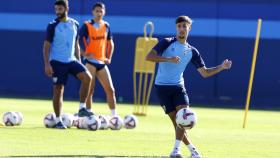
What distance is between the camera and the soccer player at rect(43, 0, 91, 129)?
1725cm

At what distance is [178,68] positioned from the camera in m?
13.6

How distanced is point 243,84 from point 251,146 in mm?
16587

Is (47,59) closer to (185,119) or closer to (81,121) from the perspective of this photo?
(81,121)

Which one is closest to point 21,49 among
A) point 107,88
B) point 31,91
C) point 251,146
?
point 31,91

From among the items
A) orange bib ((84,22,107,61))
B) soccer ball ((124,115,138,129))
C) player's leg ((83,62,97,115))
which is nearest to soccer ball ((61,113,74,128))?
soccer ball ((124,115,138,129))

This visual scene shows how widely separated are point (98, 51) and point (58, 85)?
2.55m

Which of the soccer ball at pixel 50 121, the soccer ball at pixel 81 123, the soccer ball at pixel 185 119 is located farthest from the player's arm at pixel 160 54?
the soccer ball at pixel 50 121

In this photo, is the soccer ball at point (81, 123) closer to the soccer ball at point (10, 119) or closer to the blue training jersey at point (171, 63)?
the soccer ball at point (10, 119)

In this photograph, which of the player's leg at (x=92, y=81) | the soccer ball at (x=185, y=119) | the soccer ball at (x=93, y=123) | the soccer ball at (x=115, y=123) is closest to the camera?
the soccer ball at (x=185, y=119)

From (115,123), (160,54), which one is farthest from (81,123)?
(160,54)

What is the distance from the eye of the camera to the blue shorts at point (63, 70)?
17.4 meters

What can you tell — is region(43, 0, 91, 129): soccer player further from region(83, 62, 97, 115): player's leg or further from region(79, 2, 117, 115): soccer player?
region(79, 2, 117, 115): soccer player

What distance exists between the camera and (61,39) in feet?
57.5

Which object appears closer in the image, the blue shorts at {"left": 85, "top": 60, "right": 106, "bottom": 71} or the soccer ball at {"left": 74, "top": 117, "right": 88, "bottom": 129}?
the soccer ball at {"left": 74, "top": 117, "right": 88, "bottom": 129}
